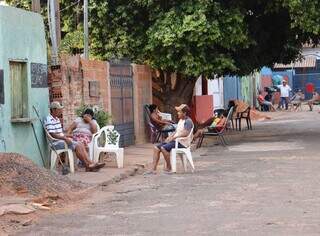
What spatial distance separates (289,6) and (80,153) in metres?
8.33

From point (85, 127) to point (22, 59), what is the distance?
2.29 m

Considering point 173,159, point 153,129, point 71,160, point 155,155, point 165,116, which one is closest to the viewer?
point 71,160

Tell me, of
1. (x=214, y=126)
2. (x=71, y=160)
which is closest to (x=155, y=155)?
(x=71, y=160)

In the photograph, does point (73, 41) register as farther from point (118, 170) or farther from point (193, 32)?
point (118, 170)

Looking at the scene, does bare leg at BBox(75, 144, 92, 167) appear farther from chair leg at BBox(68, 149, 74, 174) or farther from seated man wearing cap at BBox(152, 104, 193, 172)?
seated man wearing cap at BBox(152, 104, 193, 172)

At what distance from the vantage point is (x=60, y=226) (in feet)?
28.2

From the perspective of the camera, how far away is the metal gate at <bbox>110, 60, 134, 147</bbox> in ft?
62.6

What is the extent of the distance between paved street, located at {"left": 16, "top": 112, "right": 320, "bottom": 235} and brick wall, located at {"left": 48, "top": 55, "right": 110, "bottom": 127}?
114 inches

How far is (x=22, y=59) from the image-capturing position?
13.1 m

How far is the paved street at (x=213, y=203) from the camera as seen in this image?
822 centimetres

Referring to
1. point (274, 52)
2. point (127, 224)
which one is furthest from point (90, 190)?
point (274, 52)

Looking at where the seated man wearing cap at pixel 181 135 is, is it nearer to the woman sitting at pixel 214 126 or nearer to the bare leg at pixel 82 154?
the bare leg at pixel 82 154

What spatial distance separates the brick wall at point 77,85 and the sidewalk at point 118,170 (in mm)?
1440

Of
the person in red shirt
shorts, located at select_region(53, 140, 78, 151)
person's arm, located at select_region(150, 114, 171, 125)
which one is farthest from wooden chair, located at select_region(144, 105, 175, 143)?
the person in red shirt
